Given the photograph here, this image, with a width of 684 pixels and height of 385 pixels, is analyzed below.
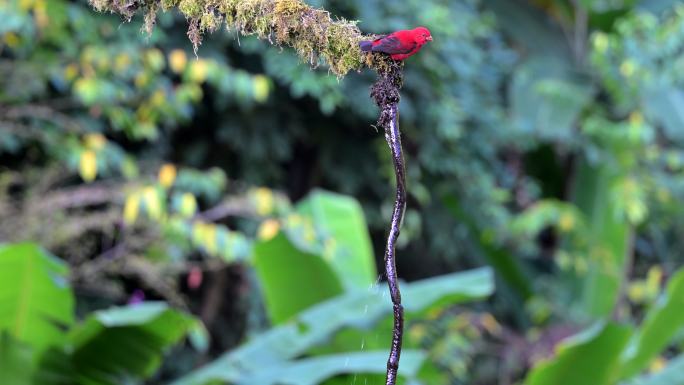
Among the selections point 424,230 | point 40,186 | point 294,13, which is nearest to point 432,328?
point 424,230

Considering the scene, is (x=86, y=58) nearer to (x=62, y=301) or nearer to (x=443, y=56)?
(x=62, y=301)

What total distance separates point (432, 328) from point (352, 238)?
1.69 metres

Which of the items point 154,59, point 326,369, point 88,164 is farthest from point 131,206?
point 326,369

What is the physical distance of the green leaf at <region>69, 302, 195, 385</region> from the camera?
2629mm

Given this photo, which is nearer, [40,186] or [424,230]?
[40,186]

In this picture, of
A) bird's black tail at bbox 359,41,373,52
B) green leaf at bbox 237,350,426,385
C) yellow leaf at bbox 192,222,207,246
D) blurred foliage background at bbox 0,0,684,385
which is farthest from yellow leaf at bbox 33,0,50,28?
bird's black tail at bbox 359,41,373,52

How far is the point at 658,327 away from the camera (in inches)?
126

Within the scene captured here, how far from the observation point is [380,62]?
911 millimetres

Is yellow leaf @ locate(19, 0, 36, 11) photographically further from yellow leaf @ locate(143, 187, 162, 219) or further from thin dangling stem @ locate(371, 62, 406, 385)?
thin dangling stem @ locate(371, 62, 406, 385)

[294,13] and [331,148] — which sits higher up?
[331,148]

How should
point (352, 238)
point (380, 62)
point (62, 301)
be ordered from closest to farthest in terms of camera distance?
point (380, 62)
point (62, 301)
point (352, 238)

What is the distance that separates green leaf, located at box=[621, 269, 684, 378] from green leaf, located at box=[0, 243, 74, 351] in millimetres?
1918

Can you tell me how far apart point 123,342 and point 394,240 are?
202cm

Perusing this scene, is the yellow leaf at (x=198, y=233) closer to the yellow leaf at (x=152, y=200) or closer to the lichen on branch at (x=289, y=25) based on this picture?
the yellow leaf at (x=152, y=200)
